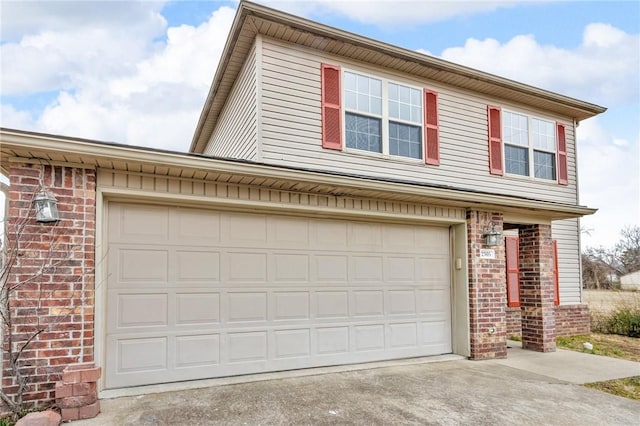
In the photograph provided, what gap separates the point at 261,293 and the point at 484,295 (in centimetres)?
355

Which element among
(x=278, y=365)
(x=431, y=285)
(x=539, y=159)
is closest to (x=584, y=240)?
(x=539, y=159)

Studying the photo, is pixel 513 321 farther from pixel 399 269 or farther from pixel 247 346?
pixel 247 346

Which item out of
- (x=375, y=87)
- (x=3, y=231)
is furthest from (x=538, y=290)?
(x=3, y=231)

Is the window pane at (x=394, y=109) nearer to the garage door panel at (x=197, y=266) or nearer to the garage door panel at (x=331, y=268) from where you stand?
the garage door panel at (x=331, y=268)

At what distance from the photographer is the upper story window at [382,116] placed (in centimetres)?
750

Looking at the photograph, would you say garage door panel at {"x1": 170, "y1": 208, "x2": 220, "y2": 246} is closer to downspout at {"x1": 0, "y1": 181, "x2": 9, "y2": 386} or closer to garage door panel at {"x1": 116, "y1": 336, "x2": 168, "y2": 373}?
garage door panel at {"x1": 116, "y1": 336, "x2": 168, "y2": 373}

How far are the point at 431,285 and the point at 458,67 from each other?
4419 mm

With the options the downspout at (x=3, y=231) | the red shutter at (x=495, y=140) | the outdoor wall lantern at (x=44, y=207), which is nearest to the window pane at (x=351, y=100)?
the red shutter at (x=495, y=140)

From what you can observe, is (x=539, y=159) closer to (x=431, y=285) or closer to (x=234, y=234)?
(x=431, y=285)

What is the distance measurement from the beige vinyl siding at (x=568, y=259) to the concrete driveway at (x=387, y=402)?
4.60 metres

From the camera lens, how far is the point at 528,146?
370 inches

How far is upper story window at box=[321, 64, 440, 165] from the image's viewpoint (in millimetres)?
7309

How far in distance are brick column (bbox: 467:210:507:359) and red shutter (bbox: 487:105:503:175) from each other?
8.52 feet

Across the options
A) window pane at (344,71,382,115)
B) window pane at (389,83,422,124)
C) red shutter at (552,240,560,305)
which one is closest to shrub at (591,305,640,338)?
red shutter at (552,240,560,305)
